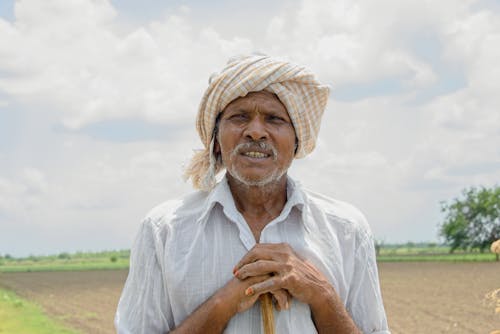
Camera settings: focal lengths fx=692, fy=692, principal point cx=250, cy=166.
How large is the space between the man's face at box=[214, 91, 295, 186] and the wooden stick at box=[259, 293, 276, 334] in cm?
43

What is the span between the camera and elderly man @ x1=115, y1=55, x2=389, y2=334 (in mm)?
2463

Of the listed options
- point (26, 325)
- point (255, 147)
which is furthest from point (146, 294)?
point (26, 325)

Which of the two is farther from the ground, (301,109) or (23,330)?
(301,109)

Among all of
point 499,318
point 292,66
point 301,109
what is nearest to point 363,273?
point 301,109

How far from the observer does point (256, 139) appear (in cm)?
256

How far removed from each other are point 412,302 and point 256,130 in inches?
860

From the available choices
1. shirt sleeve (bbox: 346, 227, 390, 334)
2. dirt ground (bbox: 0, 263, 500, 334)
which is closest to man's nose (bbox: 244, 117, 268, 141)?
shirt sleeve (bbox: 346, 227, 390, 334)

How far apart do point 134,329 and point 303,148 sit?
96 cm

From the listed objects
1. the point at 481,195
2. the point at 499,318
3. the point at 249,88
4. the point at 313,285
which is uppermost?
the point at 481,195

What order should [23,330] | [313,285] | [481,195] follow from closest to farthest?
[313,285] < [23,330] < [481,195]

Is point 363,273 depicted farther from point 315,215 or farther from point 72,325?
point 72,325

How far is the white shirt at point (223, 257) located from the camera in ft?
8.36

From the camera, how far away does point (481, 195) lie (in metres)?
66.6

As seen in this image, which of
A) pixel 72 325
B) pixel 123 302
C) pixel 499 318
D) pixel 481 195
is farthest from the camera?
pixel 481 195
